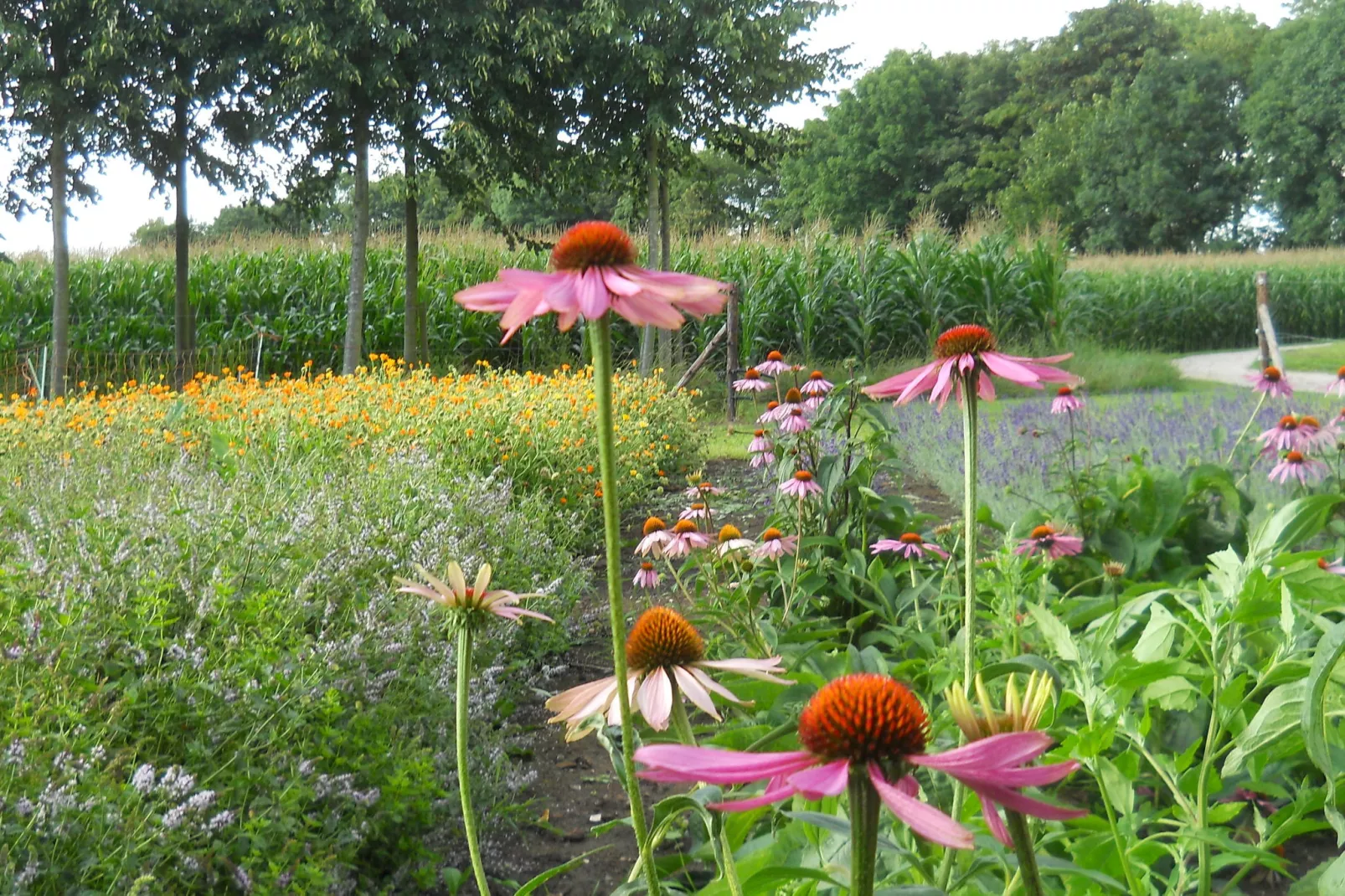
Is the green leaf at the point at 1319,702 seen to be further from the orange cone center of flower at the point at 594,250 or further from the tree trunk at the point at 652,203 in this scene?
the tree trunk at the point at 652,203

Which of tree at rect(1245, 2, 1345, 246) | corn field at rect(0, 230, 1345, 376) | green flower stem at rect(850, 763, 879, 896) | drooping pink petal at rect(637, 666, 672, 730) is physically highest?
tree at rect(1245, 2, 1345, 246)

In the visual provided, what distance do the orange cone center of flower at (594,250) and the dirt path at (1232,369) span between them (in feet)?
24.3

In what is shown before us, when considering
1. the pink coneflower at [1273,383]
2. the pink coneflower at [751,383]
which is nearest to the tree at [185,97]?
the pink coneflower at [751,383]

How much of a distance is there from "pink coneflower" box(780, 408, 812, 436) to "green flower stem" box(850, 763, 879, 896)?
85.4 inches

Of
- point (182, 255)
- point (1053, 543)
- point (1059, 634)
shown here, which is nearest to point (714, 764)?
point (1059, 634)

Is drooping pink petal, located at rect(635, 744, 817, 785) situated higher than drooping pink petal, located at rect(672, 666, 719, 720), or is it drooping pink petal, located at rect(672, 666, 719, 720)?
drooping pink petal, located at rect(635, 744, 817, 785)

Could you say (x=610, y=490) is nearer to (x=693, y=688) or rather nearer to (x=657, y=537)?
(x=693, y=688)

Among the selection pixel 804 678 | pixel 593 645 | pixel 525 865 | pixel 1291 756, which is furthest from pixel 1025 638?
pixel 593 645

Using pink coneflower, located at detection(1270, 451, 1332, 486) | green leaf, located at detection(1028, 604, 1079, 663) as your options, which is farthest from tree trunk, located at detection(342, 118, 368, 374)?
green leaf, located at detection(1028, 604, 1079, 663)

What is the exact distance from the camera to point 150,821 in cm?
133

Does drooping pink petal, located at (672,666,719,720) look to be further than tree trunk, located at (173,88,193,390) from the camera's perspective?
No

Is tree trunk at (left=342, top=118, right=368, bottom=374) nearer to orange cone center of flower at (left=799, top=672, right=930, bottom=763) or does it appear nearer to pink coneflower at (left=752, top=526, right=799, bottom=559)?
pink coneflower at (left=752, top=526, right=799, bottom=559)

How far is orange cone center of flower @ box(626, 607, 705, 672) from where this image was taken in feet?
2.85

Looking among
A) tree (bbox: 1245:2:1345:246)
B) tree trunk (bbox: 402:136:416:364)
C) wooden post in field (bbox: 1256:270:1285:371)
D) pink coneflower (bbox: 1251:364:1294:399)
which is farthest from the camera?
tree (bbox: 1245:2:1345:246)
